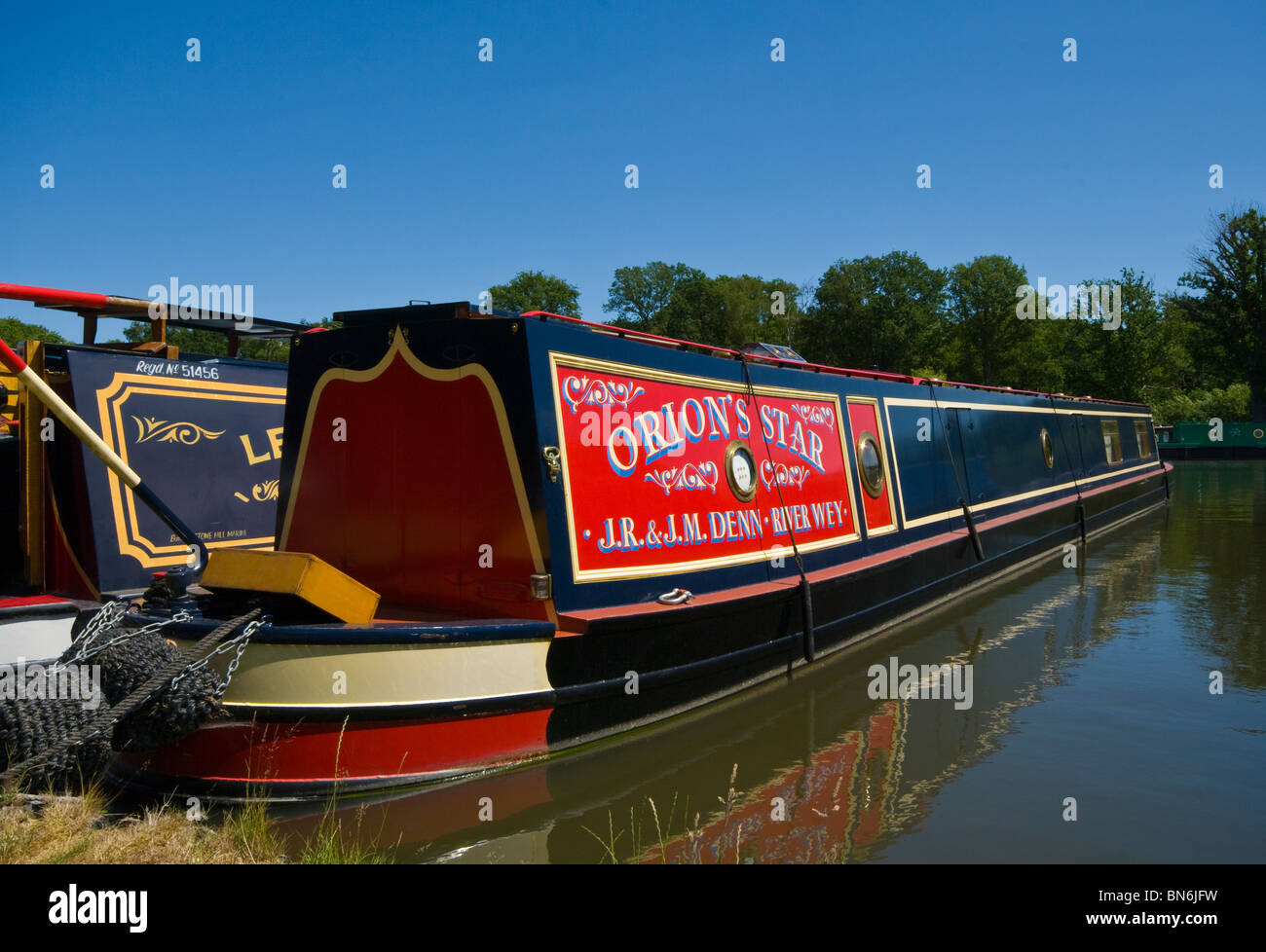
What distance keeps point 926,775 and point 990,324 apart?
56.8 meters

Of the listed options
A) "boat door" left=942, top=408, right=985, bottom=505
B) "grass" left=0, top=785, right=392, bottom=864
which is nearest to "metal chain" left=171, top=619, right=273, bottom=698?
"grass" left=0, top=785, right=392, bottom=864

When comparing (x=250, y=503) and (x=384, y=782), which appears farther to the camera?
(x=250, y=503)

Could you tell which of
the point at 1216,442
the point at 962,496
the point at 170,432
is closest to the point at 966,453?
the point at 962,496

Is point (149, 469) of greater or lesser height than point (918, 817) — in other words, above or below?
above

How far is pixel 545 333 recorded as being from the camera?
19.1ft

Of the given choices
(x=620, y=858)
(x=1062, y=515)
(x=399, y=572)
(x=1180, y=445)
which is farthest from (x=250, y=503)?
(x=1180, y=445)

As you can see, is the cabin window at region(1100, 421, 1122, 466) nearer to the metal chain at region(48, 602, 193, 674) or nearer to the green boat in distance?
the metal chain at region(48, 602, 193, 674)

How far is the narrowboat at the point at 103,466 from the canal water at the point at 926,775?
10.4 ft

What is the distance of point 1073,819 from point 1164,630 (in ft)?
17.3

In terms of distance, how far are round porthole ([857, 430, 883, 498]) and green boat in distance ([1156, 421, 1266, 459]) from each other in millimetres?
35382

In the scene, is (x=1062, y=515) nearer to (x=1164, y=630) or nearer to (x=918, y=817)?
(x=1164, y=630)

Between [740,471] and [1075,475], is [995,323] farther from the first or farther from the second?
[740,471]
